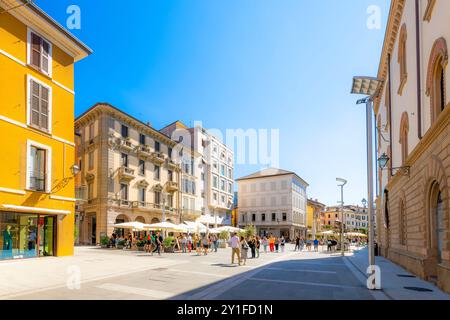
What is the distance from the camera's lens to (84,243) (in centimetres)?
3972

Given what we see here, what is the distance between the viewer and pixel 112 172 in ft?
131

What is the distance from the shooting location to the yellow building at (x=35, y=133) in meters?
18.9

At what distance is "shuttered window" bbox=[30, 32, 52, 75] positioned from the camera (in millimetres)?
20766

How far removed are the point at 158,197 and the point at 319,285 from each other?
36962 millimetres

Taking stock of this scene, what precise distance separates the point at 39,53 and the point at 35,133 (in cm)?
454

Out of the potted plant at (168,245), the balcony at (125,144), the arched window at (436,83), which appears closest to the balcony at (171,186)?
the balcony at (125,144)

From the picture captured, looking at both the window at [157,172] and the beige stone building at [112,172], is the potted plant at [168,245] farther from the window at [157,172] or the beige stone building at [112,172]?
the window at [157,172]

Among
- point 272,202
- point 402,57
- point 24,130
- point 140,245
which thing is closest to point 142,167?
point 140,245

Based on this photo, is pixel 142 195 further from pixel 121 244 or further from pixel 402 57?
pixel 402 57

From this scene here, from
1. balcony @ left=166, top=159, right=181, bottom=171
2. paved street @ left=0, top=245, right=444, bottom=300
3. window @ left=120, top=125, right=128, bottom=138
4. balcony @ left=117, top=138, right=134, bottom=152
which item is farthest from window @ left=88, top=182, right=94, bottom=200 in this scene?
paved street @ left=0, top=245, right=444, bottom=300

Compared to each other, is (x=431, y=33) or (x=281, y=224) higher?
(x=431, y=33)
